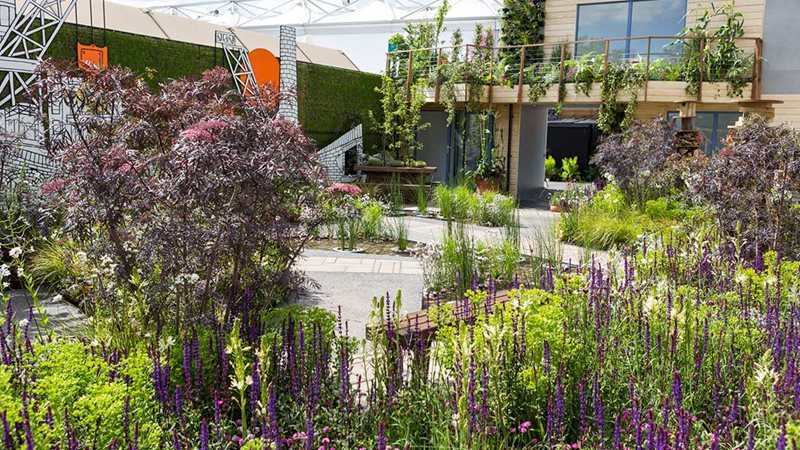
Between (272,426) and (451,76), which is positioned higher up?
(451,76)

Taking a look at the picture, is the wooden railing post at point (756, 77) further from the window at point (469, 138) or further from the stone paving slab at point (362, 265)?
the stone paving slab at point (362, 265)

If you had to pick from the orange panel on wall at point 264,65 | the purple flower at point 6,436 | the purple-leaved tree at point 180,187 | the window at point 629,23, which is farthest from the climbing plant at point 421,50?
the purple flower at point 6,436

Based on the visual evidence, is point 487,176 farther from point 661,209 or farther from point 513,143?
point 661,209

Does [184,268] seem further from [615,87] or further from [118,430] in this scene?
[615,87]

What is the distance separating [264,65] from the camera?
1345 centimetres

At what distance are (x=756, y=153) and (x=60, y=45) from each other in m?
8.65

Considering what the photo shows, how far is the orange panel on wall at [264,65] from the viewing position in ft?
43.4

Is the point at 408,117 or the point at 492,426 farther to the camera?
the point at 408,117

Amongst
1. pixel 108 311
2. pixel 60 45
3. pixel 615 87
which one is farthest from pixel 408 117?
pixel 108 311

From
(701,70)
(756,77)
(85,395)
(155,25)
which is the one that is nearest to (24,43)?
(155,25)

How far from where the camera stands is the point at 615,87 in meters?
14.1

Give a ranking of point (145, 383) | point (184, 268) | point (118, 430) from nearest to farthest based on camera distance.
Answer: point (118, 430) < point (145, 383) < point (184, 268)

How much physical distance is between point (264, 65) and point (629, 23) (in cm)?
883

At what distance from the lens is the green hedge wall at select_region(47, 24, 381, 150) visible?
10133 millimetres
